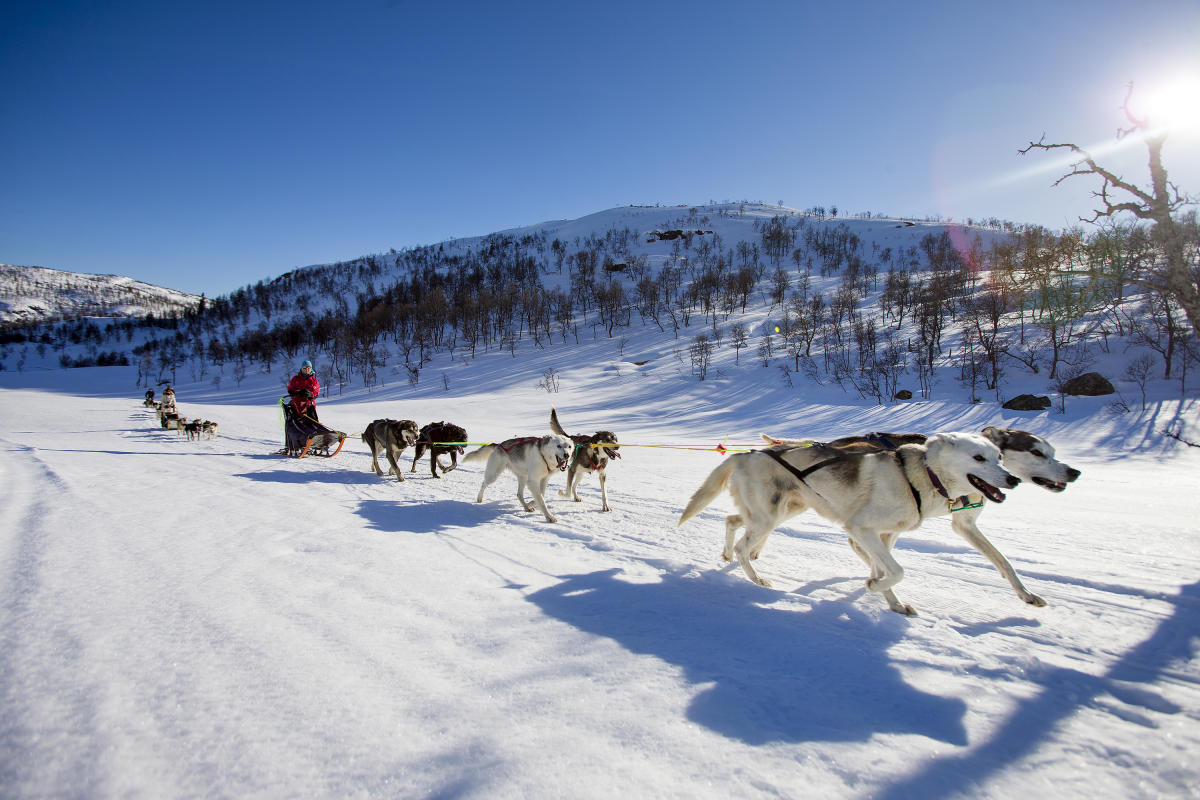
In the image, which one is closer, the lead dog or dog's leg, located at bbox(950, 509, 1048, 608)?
dog's leg, located at bbox(950, 509, 1048, 608)

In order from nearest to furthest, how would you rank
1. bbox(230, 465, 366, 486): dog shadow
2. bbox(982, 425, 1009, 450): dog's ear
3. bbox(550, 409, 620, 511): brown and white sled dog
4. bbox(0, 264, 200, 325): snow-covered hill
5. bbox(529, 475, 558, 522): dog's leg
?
bbox(982, 425, 1009, 450): dog's ear
bbox(529, 475, 558, 522): dog's leg
bbox(550, 409, 620, 511): brown and white sled dog
bbox(230, 465, 366, 486): dog shadow
bbox(0, 264, 200, 325): snow-covered hill

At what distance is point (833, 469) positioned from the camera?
3.71 m

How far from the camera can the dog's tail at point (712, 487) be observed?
435 cm

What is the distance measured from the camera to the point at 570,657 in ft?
8.74

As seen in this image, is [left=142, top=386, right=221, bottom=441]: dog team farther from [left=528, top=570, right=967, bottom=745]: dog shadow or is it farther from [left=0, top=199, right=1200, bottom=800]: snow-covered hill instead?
[left=528, top=570, right=967, bottom=745]: dog shadow

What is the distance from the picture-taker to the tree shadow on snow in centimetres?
185

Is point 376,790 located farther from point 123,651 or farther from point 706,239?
A: point 706,239

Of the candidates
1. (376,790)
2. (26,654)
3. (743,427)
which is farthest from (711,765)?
(743,427)

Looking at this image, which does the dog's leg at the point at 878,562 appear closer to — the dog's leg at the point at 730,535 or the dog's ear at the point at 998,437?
the dog's leg at the point at 730,535

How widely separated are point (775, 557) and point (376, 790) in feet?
12.4

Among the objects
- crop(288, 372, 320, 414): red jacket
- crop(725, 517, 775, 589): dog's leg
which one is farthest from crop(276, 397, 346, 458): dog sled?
crop(725, 517, 775, 589): dog's leg

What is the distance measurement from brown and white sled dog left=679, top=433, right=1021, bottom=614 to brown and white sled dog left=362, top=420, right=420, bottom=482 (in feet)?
21.6

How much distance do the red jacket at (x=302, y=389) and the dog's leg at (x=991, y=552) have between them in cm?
1173

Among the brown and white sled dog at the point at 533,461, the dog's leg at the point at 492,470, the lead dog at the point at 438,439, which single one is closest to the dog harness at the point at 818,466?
the brown and white sled dog at the point at 533,461
